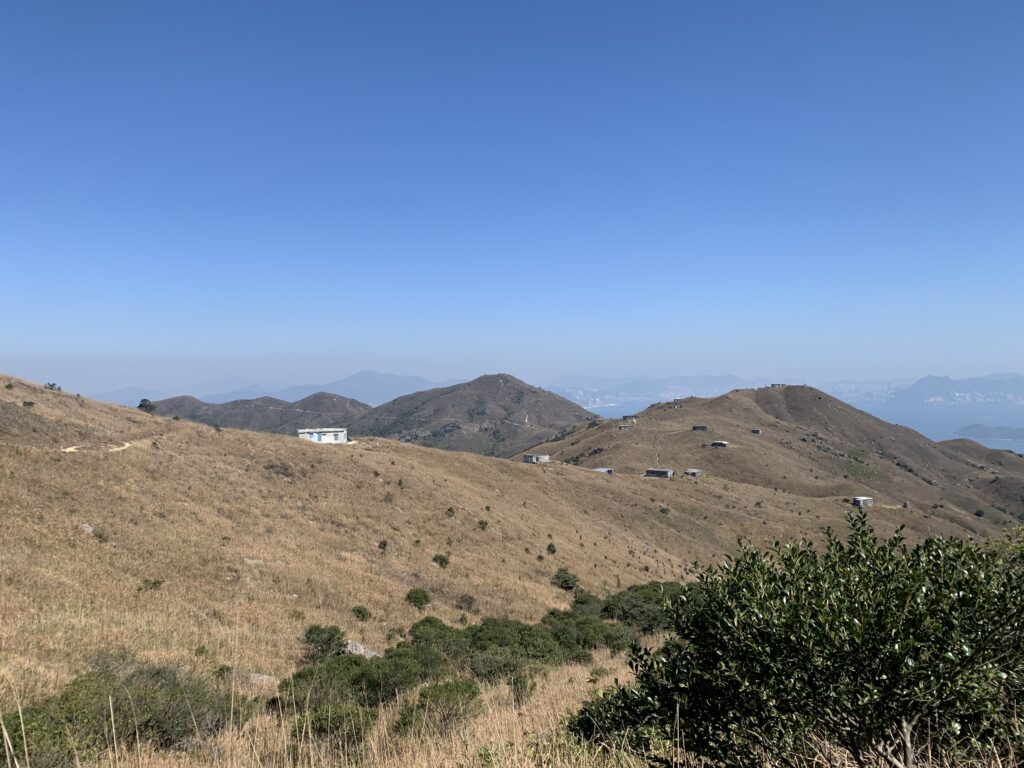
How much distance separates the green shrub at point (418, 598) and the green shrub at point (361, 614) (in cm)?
266

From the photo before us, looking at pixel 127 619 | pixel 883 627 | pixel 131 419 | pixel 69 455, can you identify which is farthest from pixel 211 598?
pixel 131 419

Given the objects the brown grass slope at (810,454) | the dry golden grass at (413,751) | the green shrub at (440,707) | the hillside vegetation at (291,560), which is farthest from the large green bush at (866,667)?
the brown grass slope at (810,454)

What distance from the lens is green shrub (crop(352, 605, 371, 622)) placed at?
2177 cm

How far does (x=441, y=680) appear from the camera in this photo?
47.9 ft

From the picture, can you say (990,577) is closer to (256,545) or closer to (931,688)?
(931,688)

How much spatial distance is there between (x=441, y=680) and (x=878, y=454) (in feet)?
603

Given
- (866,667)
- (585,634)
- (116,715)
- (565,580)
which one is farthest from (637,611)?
(866,667)

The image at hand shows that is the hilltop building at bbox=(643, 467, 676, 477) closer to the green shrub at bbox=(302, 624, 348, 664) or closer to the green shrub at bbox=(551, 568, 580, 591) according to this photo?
the green shrub at bbox=(551, 568, 580, 591)

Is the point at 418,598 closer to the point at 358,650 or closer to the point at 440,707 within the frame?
Result: the point at 358,650

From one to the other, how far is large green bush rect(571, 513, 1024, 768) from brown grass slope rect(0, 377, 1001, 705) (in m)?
10.9

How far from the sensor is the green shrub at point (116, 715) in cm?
598

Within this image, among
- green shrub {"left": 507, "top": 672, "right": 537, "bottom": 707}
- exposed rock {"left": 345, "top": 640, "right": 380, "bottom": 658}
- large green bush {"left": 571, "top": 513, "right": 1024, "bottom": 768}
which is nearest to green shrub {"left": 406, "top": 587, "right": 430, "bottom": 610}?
exposed rock {"left": 345, "top": 640, "right": 380, "bottom": 658}

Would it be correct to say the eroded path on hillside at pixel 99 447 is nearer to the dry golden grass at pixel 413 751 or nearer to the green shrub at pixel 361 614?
the green shrub at pixel 361 614

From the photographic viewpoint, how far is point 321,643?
17281 millimetres
